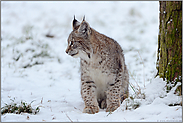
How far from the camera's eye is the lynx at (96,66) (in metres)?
3.62

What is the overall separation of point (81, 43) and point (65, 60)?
3541mm

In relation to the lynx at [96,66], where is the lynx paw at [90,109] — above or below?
below

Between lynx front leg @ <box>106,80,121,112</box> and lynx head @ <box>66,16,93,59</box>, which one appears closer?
lynx head @ <box>66,16,93,59</box>

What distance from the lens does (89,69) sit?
3752 millimetres

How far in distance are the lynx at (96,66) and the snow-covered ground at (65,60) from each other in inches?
10.2

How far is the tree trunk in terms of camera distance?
9.32 ft

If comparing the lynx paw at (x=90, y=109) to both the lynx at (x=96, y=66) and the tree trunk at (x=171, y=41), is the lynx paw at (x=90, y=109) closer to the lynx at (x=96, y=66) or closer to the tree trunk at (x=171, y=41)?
the lynx at (x=96, y=66)

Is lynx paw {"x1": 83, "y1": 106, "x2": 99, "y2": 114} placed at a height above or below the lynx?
below

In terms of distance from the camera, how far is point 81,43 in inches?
142

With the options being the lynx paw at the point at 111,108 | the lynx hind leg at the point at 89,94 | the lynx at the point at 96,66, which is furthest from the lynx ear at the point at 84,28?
the lynx paw at the point at 111,108

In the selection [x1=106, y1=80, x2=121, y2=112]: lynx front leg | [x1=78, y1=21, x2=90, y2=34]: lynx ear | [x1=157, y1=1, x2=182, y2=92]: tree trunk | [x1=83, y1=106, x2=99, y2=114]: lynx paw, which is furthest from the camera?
[x1=106, y1=80, x2=121, y2=112]: lynx front leg

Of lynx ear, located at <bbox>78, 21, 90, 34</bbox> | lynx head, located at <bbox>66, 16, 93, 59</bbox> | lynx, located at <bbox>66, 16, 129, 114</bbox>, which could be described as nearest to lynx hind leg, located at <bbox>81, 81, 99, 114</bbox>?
lynx, located at <bbox>66, 16, 129, 114</bbox>

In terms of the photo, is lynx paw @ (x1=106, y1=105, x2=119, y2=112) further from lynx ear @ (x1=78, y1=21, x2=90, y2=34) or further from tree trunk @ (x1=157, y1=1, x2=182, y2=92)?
lynx ear @ (x1=78, y1=21, x2=90, y2=34)

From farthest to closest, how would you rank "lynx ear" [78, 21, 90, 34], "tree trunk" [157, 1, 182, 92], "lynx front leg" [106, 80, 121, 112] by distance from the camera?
"lynx front leg" [106, 80, 121, 112]
"lynx ear" [78, 21, 90, 34]
"tree trunk" [157, 1, 182, 92]
